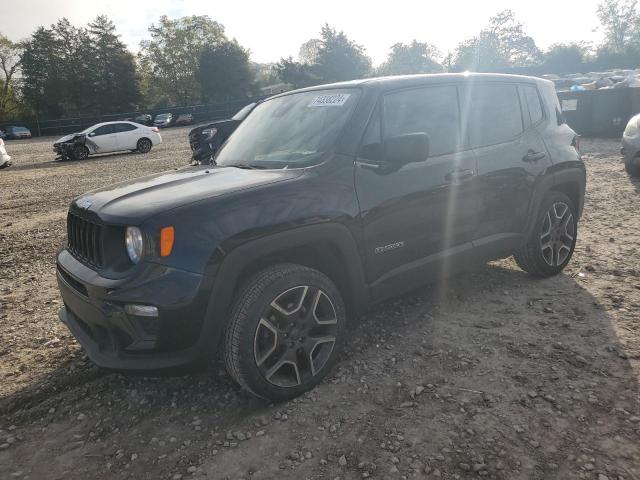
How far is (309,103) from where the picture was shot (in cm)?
362

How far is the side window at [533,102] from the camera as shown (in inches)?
168

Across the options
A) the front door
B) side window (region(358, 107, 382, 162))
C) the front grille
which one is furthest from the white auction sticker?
the front grille

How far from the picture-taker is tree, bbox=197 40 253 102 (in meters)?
63.0

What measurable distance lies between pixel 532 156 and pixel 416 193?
1441mm

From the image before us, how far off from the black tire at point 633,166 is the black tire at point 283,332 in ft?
24.0

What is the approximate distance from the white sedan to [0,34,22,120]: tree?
50.8 meters

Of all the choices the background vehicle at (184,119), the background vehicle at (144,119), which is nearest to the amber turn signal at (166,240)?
the background vehicle at (144,119)

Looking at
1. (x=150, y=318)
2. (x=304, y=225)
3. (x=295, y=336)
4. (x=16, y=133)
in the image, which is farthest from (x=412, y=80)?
(x=16, y=133)

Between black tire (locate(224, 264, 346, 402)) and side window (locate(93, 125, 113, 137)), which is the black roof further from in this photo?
side window (locate(93, 125, 113, 137))

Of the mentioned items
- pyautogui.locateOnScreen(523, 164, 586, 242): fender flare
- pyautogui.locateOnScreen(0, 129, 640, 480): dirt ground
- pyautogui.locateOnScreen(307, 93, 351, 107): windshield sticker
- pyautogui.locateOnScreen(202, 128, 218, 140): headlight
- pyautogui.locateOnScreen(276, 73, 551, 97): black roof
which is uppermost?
pyautogui.locateOnScreen(276, 73, 551, 97): black roof

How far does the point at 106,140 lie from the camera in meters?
21.1

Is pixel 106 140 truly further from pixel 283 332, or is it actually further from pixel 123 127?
pixel 283 332

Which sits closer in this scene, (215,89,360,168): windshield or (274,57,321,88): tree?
(215,89,360,168): windshield

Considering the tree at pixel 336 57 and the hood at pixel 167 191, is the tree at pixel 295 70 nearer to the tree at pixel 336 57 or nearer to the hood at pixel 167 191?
the tree at pixel 336 57
